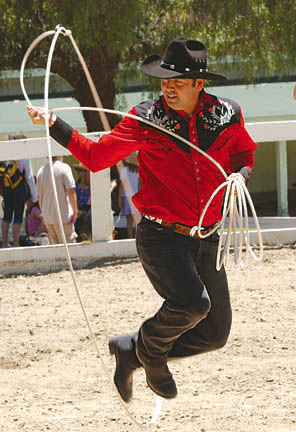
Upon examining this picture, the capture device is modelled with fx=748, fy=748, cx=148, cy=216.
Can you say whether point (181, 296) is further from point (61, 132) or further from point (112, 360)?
point (112, 360)

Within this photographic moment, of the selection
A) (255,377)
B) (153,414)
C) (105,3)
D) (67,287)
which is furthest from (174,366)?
(105,3)

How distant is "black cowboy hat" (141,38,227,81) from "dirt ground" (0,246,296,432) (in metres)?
1.97

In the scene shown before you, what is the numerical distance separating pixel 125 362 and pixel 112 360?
1.57 meters

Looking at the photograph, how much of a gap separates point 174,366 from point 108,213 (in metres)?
3.96

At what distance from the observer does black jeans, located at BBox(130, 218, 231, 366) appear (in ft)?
12.5

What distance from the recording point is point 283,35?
12.6 metres

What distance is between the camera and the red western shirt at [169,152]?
3.90 meters

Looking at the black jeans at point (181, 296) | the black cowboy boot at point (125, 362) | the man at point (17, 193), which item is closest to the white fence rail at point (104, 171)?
the man at point (17, 193)

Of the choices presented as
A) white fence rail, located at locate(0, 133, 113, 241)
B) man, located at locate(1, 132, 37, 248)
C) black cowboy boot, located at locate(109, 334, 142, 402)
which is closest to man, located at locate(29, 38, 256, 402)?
black cowboy boot, located at locate(109, 334, 142, 402)

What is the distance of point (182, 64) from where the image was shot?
153 inches

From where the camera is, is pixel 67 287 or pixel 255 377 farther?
pixel 67 287

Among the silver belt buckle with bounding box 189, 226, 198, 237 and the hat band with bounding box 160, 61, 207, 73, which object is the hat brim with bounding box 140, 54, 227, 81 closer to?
the hat band with bounding box 160, 61, 207, 73

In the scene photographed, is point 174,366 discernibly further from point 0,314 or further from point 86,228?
point 86,228

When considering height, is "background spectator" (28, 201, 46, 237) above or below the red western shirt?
below
